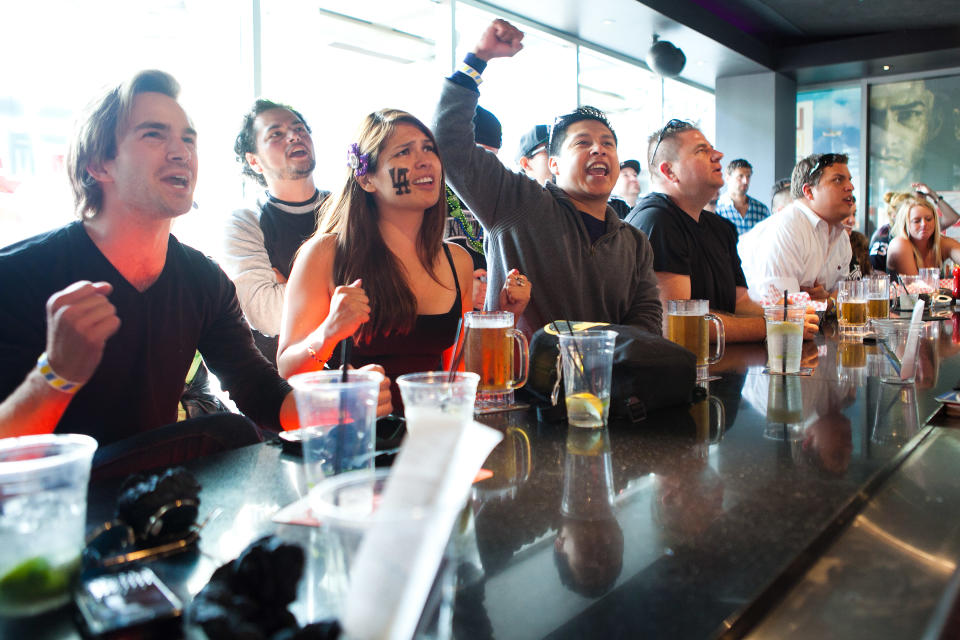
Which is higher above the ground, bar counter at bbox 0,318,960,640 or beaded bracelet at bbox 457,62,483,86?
beaded bracelet at bbox 457,62,483,86

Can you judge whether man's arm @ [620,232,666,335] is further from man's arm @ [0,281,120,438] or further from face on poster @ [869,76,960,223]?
face on poster @ [869,76,960,223]

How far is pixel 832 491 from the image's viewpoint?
917 millimetres

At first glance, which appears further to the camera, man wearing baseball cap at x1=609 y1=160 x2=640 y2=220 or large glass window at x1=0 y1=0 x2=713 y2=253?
man wearing baseball cap at x1=609 y1=160 x2=640 y2=220

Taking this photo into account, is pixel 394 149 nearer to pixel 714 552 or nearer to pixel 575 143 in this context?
pixel 575 143

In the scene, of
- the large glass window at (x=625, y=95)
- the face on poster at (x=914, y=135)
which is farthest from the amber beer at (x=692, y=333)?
the face on poster at (x=914, y=135)

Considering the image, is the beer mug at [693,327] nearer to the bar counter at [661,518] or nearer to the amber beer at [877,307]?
the bar counter at [661,518]

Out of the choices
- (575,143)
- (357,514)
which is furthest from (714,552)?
(575,143)

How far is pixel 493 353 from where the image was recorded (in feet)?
4.45

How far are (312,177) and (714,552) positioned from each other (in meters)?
2.64

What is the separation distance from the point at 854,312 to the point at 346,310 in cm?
209

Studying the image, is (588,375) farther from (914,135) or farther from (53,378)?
(914,135)

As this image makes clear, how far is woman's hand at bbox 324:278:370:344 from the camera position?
4.81ft

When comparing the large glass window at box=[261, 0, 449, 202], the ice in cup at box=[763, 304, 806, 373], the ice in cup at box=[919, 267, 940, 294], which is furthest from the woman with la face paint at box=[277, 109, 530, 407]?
the ice in cup at box=[919, 267, 940, 294]

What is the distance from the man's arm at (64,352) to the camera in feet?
3.43
